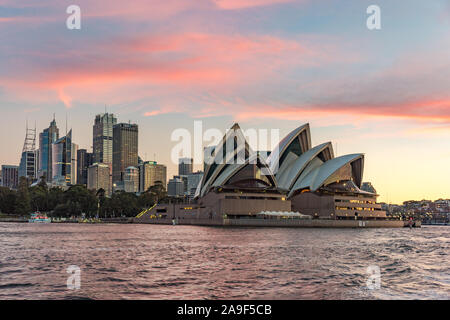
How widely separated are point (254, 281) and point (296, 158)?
339ft

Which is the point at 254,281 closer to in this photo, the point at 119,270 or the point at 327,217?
the point at 119,270

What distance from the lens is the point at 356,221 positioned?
11731 cm

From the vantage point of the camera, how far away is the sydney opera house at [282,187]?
369 ft

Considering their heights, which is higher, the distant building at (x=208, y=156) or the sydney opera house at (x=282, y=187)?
the distant building at (x=208, y=156)

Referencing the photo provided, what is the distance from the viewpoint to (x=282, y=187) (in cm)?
12119

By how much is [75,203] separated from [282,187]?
286ft

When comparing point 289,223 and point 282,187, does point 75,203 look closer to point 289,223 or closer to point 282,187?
point 282,187

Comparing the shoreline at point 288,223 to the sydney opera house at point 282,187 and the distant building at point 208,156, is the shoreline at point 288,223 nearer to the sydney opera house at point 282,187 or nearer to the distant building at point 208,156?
the sydney opera house at point 282,187

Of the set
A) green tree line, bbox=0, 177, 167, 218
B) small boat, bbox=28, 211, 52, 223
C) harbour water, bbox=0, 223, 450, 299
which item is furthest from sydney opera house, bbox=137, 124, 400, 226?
harbour water, bbox=0, 223, 450, 299

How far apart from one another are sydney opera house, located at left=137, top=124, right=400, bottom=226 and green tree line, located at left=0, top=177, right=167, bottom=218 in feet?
153

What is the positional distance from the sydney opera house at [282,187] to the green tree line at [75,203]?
46528 mm

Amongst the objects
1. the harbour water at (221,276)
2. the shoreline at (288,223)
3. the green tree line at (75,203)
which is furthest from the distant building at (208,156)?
the harbour water at (221,276)
